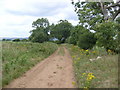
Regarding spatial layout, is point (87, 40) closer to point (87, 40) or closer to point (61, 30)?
point (87, 40)

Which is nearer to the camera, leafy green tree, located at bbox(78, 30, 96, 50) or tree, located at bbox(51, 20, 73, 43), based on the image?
leafy green tree, located at bbox(78, 30, 96, 50)

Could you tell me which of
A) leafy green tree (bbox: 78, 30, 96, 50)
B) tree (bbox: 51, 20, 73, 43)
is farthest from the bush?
tree (bbox: 51, 20, 73, 43)

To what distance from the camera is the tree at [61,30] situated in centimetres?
7362

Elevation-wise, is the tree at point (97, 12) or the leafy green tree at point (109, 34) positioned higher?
the tree at point (97, 12)

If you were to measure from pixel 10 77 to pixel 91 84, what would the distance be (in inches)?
169

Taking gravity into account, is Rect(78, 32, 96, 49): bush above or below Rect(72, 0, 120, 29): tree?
below

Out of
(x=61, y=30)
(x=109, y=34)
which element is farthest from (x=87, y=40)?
(x=61, y=30)

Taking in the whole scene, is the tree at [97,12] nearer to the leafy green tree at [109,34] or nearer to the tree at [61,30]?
the leafy green tree at [109,34]

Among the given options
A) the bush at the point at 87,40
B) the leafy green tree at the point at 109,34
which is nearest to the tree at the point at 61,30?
the bush at the point at 87,40

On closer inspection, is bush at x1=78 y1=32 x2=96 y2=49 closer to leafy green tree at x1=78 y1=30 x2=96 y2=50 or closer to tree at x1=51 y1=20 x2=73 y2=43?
leafy green tree at x1=78 y1=30 x2=96 y2=50

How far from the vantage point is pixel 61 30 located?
7400cm

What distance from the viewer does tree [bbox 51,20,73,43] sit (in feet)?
242

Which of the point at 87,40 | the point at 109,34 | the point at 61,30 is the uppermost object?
the point at 61,30

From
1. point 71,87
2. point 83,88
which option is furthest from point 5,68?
point 83,88
